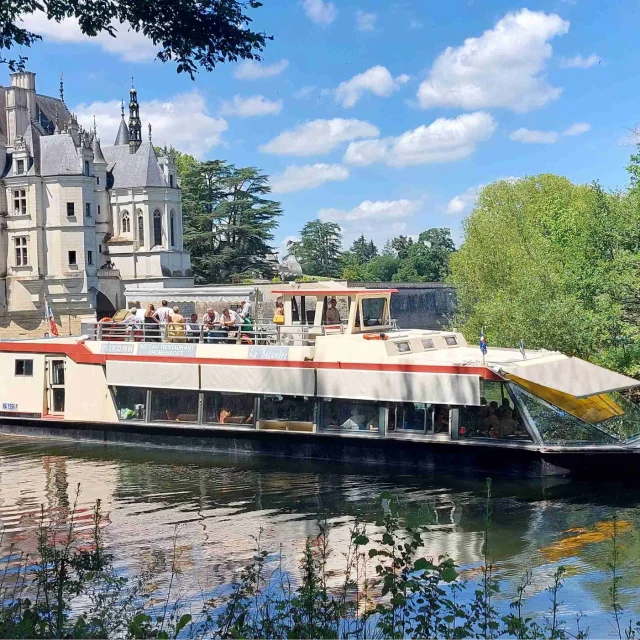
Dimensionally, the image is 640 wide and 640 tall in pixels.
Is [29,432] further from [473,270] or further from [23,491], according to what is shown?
[473,270]

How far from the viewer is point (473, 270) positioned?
43812 millimetres

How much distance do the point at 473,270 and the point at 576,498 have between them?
1037 inches

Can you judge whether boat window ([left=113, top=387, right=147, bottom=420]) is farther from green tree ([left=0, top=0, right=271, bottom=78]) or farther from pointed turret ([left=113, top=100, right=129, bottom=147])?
pointed turret ([left=113, top=100, right=129, bottom=147])

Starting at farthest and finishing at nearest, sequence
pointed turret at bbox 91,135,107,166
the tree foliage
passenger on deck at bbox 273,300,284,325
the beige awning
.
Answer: pointed turret at bbox 91,135,107,166, the tree foliage, passenger on deck at bbox 273,300,284,325, the beige awning

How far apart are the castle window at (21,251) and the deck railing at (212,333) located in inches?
1550

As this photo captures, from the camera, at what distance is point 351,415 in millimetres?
22031

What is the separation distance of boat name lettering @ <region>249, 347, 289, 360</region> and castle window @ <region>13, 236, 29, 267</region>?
45821 millimetres

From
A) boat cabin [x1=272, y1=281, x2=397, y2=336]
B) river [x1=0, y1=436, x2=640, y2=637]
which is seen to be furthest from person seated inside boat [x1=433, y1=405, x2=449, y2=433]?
boat cabin [x1=272, y1=281, x2=397, y2=336]

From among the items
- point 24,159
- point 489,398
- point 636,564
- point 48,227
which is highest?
point 24,159

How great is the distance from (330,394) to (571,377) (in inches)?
212

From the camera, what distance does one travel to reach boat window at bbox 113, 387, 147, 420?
82.5 ft

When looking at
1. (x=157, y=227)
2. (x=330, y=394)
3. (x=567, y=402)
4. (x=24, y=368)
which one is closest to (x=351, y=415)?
(x=330, y=394)

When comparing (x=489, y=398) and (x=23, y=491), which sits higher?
(x=489, y=398)

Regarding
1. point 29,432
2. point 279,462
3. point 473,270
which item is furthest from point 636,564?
point 473,270
